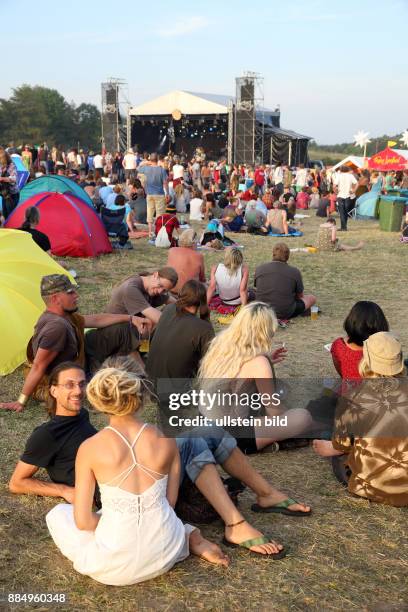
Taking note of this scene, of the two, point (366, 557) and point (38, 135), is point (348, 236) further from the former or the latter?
point (38, 135)

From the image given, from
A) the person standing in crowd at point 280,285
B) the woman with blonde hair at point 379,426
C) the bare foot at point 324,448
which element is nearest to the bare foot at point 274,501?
the woman with blonde hair at point 379,426

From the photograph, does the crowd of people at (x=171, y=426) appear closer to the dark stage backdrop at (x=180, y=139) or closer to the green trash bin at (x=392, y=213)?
the green trash bin at (x=392, y=213)

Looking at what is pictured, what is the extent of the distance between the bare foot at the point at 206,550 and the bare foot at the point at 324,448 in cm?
115

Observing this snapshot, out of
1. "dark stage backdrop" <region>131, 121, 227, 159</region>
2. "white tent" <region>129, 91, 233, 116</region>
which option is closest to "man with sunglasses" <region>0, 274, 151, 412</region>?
"white tent" <region>129, 91, 233, 116</region>

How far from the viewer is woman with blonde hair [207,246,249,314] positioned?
304 inches

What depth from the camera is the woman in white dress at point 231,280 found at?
25.3 feet

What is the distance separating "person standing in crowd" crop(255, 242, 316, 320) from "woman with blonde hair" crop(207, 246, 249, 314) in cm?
20

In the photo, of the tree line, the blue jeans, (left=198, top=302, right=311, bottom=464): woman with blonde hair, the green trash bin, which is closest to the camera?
the blue jeans

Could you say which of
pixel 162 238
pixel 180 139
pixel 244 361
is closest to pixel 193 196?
pixel 162 238

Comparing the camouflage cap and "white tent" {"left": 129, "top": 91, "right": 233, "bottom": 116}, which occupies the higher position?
"white tent" {"left": 129, "top": 91, "right": 233, "bottom": 116}

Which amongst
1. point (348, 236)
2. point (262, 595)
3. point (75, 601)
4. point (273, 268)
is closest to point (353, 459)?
point (262, 595)

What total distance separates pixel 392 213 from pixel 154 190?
5.90 m

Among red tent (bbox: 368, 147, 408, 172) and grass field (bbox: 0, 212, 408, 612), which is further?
red tent (bbox: 368, 147, 408, 172)

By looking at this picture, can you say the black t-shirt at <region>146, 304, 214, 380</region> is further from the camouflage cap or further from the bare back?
the bare back
